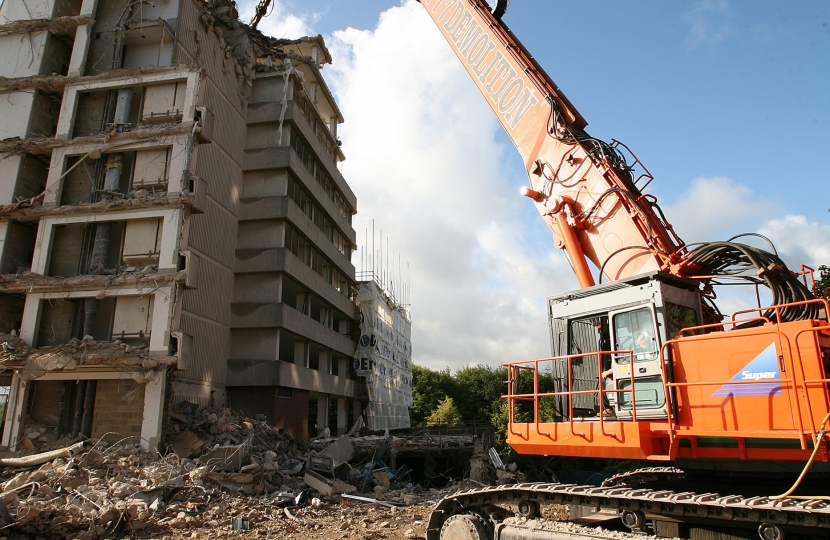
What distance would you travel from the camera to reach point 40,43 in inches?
965

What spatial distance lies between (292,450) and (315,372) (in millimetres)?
10729

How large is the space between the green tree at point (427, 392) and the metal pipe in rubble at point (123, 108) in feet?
189

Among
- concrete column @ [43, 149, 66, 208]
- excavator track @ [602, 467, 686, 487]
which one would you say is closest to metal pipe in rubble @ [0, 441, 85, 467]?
concrete column @ [43, 149, 66, 208]

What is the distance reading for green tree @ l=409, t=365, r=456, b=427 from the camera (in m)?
76.3

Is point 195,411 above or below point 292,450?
above

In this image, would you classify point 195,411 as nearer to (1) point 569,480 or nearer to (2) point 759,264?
(1) point 569,480

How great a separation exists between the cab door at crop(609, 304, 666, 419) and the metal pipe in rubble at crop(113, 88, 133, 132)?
22.0 meters

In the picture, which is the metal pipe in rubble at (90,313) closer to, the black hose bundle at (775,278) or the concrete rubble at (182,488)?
the concrete rubble at (182,488)

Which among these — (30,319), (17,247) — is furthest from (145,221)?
(17,247)

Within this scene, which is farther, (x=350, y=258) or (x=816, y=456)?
(x=350, y=258)

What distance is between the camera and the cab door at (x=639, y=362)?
7.48 metres

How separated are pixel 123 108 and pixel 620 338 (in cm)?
2272

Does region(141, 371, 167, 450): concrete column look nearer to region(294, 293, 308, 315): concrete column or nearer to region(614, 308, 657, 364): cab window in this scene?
region(614, 308, 657, 364): cab window

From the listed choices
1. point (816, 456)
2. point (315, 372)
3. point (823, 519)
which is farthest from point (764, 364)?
point (315, 372)
